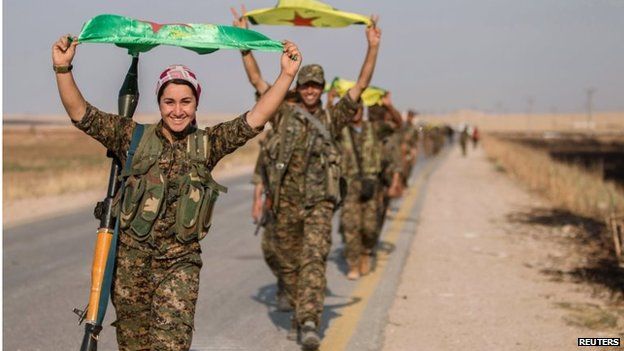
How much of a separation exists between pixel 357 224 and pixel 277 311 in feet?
6.66

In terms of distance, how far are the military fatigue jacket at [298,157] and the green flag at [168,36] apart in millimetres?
2160

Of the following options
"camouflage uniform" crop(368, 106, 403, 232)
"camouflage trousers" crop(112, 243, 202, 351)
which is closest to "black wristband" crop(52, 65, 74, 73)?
"camouflage trousers" crop(112, 243, 202, 351)

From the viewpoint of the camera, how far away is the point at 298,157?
7.10 meters

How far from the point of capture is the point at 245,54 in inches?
260

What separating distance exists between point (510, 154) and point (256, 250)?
28.3 metres

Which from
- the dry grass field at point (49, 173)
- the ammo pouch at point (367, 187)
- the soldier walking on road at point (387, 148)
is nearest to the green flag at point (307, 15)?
the ammo pouch at point (367, 187)

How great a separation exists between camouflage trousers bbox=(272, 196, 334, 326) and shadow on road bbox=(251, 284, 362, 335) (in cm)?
42

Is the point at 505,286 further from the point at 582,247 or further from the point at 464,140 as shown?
the point at 464,140

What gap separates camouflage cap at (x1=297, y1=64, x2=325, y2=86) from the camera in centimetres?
708

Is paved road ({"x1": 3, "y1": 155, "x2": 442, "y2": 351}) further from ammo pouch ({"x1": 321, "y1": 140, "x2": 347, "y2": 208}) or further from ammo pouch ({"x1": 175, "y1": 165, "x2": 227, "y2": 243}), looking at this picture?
ammo pouch ({"x1": 175, "y1": 165, "x2": 227, "y2": 243})

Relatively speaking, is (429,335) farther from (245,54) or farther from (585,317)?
(245,54)

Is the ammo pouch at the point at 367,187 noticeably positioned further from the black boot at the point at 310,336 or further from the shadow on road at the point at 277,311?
the black boot at the point at 310,336

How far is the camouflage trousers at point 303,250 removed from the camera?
644 cm

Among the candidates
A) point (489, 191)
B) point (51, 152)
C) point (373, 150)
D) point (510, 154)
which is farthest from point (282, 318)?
point (51, 152)
